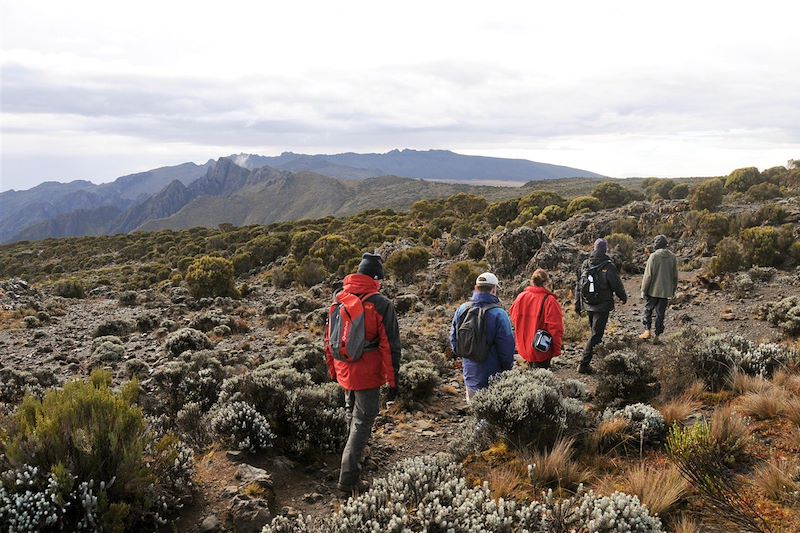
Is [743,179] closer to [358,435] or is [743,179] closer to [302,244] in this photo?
[302,244]

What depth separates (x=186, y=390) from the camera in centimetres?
731

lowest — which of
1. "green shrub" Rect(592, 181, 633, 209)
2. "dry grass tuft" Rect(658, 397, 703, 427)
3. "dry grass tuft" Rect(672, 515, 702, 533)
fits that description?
"dry grass tuft" Rect(658, 397, 703, 427)

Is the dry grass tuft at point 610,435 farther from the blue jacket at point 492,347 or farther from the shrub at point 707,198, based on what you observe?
the shrub at point 707,198

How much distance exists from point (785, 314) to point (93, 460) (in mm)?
11723

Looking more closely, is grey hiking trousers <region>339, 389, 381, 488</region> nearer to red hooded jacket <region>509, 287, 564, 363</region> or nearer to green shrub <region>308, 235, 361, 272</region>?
red hooded jacket <region>509, 287, 564, 363</region>

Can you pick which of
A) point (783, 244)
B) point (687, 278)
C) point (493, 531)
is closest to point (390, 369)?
point (493, 531)

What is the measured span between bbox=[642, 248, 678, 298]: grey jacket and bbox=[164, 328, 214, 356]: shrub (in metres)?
10.6

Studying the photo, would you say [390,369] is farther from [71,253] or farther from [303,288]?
[71,253]

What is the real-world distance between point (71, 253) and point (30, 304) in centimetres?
3716

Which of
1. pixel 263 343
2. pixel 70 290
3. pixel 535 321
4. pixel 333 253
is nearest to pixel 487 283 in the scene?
pixel 535 321

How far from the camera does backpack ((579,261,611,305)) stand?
7.47 metres

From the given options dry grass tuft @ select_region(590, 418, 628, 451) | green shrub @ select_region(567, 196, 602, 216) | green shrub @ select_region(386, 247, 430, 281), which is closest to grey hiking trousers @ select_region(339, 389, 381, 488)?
dry grass tuft @ select_region(590, 418, 628, 451)

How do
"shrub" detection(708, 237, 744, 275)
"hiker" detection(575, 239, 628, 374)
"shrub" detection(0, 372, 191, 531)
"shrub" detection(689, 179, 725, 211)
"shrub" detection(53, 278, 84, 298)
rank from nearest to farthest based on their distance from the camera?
1. "shrub" detection(0, 372, 191, 531)
2. "hiker" detection(575, 239, 628, 374)
3. "shrub" detection(708, 237, 744, 275)
4. "shrub" detection(689, 179, 725, 211)
5. "shrub" detection(53, 278, 84, 298)

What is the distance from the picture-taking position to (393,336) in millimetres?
4289
